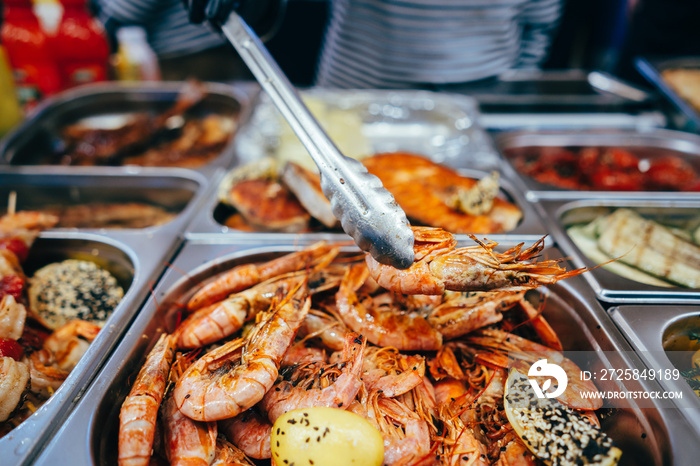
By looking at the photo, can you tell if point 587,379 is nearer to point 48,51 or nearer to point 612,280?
point 612,280

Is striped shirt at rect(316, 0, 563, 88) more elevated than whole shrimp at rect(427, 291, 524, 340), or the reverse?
striped shirt at rect(316, 0, 563, 88)

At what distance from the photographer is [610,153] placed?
308 centimetres

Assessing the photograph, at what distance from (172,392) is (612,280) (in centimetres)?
192

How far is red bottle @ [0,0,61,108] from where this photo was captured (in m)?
3.24

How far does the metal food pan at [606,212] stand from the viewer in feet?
6.05

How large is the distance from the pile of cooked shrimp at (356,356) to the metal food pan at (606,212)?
0.36 m

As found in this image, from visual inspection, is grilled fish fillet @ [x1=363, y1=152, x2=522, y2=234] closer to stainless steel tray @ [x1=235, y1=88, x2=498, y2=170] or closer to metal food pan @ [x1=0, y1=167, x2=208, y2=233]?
stainless steel tray @ [x1=235, y1=88, x2=498, y2=170]

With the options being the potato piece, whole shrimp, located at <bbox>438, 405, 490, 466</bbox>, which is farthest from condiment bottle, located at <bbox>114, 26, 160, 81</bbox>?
whole shrimp, located at <bbox>438, 405, 490, 466</bbox>

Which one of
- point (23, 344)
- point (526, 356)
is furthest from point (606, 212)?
point (23, 344)

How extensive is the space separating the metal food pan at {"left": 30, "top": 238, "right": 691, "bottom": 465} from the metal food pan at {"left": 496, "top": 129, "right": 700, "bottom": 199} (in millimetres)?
1397

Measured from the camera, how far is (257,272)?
6.24 ft

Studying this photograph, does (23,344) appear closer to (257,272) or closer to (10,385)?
(10,385)

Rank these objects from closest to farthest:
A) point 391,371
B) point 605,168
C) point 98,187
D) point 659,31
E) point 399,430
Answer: point 399,430, point 391,371, point 98,187, point 605,168, point 659,31

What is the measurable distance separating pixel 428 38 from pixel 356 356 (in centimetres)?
287
